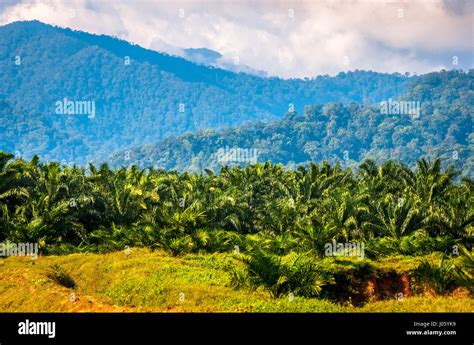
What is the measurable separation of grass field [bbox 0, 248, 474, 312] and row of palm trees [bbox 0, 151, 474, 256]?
9.87 ft

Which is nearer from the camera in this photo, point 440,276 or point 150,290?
point 440,276

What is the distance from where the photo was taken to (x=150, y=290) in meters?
21.4

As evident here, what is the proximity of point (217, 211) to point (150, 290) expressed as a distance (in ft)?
55.2

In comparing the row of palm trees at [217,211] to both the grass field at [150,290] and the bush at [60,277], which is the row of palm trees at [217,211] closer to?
the grass field at [150,290]

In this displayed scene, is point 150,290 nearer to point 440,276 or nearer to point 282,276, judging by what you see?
point 282,276

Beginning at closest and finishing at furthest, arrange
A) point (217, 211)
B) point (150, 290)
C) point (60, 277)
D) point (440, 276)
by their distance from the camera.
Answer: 1. point (440, 276)
2. point (150, 290)
3. point (60, 277)
4. point (217, 211)

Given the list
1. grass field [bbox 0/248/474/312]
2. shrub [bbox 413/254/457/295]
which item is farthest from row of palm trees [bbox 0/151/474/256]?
shrub [bbox 413/254/457/295]

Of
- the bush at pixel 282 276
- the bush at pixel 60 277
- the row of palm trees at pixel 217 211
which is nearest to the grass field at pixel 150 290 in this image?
the bush at pixel 60 277

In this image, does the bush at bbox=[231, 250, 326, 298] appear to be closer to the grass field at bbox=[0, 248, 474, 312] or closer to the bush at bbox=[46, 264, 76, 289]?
the grass field at bbox=[0, 248, 474, 312]

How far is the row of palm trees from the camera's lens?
3092cm

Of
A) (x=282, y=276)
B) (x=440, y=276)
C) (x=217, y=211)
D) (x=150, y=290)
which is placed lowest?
(x=150, y=290)

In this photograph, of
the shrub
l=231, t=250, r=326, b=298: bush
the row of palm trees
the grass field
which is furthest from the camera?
the row of palm trees

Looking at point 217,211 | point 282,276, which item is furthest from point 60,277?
point 217,211

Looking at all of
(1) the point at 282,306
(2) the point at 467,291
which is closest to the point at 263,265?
(1) the point at 282,306
